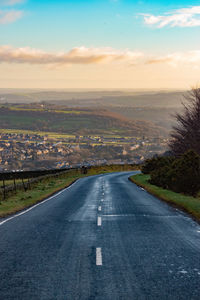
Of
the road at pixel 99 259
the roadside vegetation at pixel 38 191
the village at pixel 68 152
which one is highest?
the village at pixel 68 152

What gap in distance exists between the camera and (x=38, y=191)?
3288 centimetres

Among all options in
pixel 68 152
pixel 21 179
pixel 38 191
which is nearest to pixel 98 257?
pixel 38 191

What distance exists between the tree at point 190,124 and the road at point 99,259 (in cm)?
2212

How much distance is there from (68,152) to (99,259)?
13052 centimetres

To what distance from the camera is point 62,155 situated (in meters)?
131

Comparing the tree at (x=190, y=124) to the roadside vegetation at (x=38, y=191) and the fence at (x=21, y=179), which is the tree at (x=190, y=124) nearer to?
the roadside vegetation at (x=38, y=191)

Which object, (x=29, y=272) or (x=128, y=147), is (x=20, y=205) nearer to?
(x=29, y=272)

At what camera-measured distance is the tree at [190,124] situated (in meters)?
36.2

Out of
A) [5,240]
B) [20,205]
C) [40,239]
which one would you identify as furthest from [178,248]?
[20,205]

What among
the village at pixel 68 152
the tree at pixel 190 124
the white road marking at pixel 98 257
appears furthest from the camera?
the village at pixel 68 152

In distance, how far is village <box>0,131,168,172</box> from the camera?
106m

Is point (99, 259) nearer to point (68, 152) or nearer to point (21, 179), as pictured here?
point (21, 179)

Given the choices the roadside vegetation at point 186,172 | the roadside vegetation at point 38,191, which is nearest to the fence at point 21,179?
the roadside vegetation at point 38,191

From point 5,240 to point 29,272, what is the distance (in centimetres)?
360
